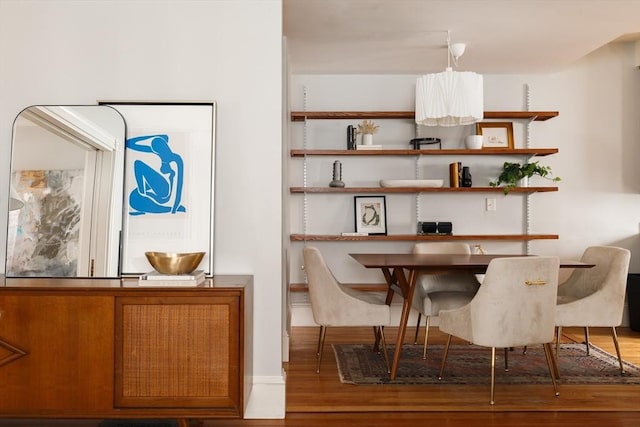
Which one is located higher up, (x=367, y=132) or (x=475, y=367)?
(x=367, y=132)

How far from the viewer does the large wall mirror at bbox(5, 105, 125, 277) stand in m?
2.65

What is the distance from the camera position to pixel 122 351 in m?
2.28

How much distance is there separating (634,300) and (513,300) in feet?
9.11

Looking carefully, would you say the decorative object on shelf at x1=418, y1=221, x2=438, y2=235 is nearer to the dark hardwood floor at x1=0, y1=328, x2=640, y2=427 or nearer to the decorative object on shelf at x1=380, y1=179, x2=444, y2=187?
the decorative object on shelf at x1=380, y1=179, x2=444, y2=187

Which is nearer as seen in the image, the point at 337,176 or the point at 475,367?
the point at 475,367

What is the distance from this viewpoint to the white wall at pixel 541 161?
517 centimetres

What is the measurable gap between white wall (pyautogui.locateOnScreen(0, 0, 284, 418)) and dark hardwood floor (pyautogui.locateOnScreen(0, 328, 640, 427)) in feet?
1.99

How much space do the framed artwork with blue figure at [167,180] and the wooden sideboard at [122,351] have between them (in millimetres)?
425

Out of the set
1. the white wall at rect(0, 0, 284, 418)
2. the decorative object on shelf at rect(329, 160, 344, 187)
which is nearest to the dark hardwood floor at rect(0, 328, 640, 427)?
the white wall at rect(0, 0, 284, 418)

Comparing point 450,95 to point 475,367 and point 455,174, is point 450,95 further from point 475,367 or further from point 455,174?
point 475,367

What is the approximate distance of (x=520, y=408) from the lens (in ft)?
9.41

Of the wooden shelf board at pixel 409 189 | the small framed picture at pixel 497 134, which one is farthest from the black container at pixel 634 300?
the small framed picture at pixel 497 134

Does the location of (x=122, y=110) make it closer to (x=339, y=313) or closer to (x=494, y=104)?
(x=339, y=313)

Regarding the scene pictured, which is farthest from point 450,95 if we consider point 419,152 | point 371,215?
point 371,215
